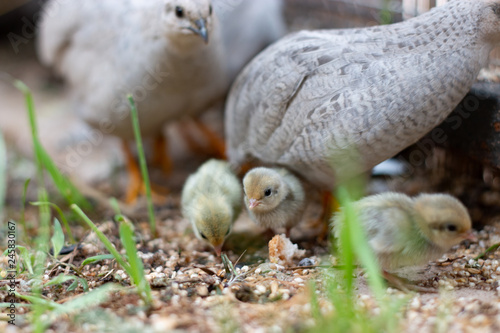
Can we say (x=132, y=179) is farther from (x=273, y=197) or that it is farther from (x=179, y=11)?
(x=273, y=197)

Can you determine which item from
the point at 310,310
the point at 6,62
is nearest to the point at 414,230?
the point at 310,310

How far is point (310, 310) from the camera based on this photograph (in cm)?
176

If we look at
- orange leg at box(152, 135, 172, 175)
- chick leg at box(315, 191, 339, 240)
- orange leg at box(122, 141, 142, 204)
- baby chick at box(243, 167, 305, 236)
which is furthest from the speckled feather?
orange leg at box(152, 135, 172, 175)

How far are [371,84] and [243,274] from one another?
1007 mm

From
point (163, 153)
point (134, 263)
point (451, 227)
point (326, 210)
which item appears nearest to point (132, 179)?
point (163, 153)

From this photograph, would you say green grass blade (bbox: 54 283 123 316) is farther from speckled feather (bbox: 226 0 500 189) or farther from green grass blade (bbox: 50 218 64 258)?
speckled feather (bbox: 226 0 500 189)

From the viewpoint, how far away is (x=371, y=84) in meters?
2.29

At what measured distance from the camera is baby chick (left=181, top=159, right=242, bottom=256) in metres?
2.41

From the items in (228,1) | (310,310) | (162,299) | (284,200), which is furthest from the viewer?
(228,1)

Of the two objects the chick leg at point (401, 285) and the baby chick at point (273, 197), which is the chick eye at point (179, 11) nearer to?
the baby chick at point (273, 197)

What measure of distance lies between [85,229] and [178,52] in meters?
1.19

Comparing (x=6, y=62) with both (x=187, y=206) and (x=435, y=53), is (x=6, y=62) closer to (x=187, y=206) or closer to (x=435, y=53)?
(x=187, y=206)

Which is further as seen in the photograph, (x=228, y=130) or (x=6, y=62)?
(x=6, y=62)

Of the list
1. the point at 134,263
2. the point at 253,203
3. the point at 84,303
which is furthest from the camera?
the point at 253,203
